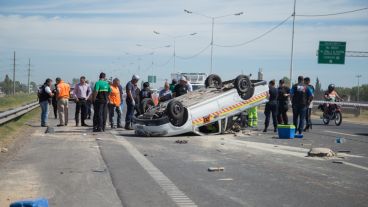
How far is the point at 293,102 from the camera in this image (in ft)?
59.4

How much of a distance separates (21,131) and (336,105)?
13.6 m

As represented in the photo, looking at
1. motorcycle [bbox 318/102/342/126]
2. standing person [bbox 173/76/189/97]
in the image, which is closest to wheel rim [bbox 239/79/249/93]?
standing person [bbox 173/76/189/97]

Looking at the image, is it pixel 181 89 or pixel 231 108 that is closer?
pixel 231 108

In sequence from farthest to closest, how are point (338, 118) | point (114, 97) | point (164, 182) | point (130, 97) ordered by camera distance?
point (338, 118), point (114, 97), point (130, 97), point (164, 182)

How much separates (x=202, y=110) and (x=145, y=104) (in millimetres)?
2879

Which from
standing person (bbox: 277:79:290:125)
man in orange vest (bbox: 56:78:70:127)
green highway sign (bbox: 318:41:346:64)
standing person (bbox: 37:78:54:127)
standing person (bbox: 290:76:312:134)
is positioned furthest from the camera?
green highway sign (bbox: 318:41:346:64)

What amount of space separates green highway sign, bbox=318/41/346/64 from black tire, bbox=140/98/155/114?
100 ft

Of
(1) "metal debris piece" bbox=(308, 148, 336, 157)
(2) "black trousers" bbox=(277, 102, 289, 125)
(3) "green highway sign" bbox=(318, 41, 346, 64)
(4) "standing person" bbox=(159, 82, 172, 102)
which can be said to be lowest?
(1) "metal debris piece" bbox=(308, 148, 336, 157)

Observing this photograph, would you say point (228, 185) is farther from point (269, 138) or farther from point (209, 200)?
point (269, 138)

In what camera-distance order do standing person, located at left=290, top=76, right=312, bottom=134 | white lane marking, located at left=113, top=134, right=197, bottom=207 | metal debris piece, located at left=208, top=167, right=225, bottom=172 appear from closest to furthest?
white lane marking, located at left=113, top=134, right=197, bottom=207
metal debris piece, located at left=208, top=167, right=225, bottom=172
standing person, located at left=290, top=76, right=312, bottom=134

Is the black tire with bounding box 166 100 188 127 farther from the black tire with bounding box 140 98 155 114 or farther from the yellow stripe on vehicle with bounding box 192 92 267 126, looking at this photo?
the black tire with bounding box 140 98 155 114

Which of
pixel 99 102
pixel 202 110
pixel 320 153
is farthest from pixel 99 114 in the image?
pixel 320 153

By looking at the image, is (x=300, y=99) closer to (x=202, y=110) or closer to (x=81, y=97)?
(x=202, y=110)

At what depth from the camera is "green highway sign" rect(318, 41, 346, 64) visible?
45.9m
